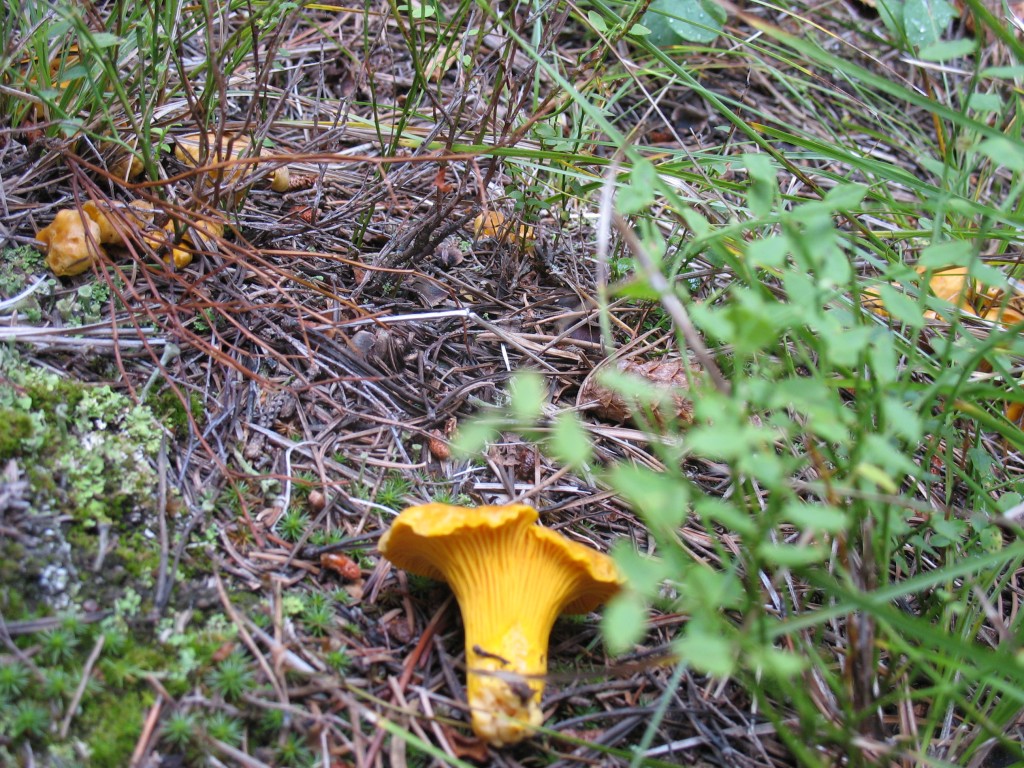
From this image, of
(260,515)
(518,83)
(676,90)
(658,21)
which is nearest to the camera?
(260,515)

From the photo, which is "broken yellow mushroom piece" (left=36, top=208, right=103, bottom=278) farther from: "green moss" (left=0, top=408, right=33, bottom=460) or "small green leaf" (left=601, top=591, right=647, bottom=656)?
"small green leaf" (left=601, top=591, right=647, bottom=656)

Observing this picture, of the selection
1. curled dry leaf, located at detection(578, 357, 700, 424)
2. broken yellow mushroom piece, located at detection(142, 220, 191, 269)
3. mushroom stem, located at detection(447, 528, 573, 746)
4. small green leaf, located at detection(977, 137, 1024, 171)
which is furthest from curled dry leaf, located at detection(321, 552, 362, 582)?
small green leaf, located at detection(977, 137, 1024, 171)

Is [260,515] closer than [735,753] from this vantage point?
No

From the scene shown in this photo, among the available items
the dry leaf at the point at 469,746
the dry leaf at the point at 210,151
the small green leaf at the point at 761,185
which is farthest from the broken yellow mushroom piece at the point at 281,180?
the dry leaf at the point at 469,746

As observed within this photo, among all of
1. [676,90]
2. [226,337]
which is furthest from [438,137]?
[676,90]

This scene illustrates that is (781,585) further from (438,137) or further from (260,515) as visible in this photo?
(438,137)

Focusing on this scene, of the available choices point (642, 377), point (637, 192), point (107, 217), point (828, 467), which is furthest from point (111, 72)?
point (828, 467)

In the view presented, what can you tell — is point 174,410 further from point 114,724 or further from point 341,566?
point 114,724
